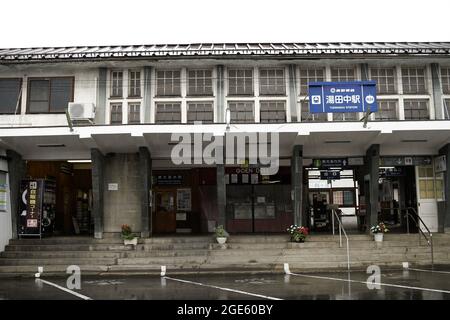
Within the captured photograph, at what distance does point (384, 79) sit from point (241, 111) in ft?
18.3

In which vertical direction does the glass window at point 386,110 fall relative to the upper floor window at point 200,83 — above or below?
below

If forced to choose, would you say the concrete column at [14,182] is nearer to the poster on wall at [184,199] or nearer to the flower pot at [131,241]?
the flower pot at [131,241]

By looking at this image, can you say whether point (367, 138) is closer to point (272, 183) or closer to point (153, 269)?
point (272, 183)

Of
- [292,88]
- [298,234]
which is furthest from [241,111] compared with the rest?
[298,234]

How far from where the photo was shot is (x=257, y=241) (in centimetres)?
1628

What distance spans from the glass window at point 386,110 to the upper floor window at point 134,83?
29.5 feet

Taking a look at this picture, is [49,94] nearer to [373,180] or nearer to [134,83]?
[134,83]

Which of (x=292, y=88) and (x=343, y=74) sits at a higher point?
(x=343, y=74)

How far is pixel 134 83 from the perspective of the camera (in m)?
17.8

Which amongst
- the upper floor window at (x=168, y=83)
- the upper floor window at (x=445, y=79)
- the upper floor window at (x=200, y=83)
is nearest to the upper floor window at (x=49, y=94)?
the upper floor window at (x=168, y=83)

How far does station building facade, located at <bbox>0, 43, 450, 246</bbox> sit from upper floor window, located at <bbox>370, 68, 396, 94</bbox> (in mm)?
38

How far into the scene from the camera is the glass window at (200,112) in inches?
688

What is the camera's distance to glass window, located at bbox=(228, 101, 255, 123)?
57.4ft

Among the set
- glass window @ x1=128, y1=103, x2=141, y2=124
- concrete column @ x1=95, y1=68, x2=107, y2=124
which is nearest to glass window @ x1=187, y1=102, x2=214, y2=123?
glass window @ x1=128, y1=103, x2=141, y2=124
